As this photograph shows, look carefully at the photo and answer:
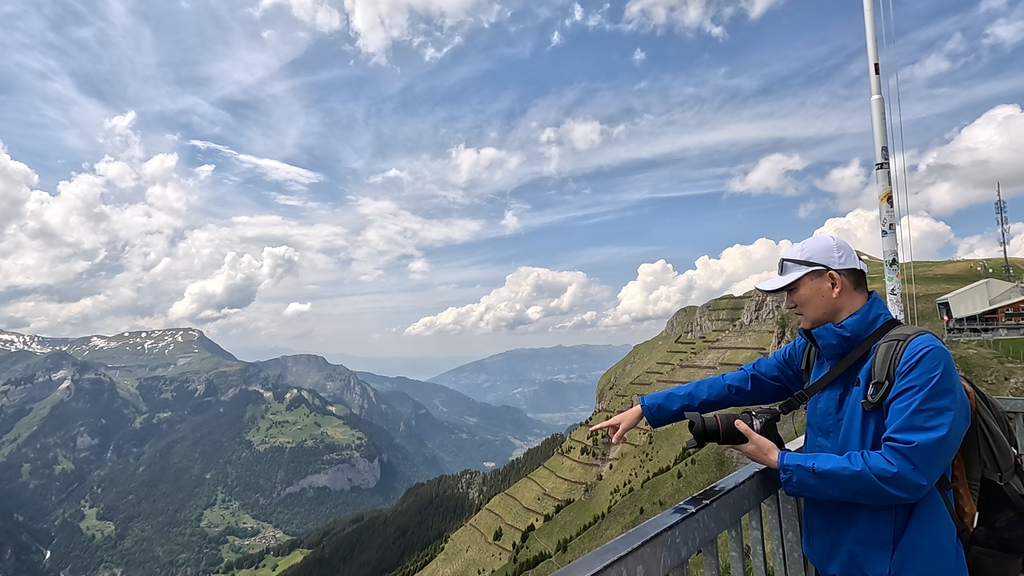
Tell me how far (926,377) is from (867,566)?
1.04 m

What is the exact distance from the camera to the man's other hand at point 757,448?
311 cm

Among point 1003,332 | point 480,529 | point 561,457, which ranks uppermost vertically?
point 1003,332

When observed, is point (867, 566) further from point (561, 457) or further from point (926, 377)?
point (561, 457)

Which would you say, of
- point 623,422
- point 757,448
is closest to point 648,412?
point 623,422

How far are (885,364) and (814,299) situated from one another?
66cm

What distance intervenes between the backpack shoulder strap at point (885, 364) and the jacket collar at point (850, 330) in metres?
0.20

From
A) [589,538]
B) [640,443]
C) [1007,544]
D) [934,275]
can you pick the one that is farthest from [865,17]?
[934,275]

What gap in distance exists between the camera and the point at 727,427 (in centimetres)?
341

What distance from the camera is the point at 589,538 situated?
59344 millimetres

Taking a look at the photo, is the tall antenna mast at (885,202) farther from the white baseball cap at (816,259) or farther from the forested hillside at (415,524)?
the forested hillside at (415,524)

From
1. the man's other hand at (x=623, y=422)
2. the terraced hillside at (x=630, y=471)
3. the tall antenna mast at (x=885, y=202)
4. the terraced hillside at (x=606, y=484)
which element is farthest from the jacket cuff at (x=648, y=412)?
the terraced hillside at (x=606, y=484)

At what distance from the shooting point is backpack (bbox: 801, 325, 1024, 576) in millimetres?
2998

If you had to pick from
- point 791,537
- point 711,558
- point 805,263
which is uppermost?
point 805,263

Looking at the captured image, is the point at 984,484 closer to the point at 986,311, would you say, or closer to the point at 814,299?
the point at 814,299
